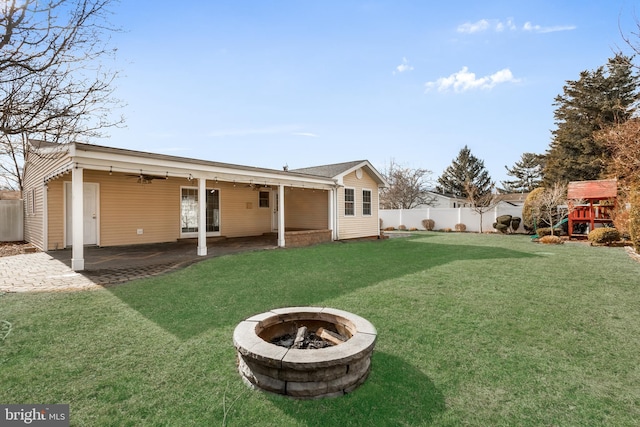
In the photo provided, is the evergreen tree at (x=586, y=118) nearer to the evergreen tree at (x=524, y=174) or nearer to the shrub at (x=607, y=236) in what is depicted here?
the shrub at (x=607, y=236)

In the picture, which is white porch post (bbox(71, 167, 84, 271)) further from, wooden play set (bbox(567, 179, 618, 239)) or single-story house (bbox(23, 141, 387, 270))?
wooden play set (bbox(567, 179, 618, 239))

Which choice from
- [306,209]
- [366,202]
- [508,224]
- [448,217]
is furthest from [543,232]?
[306,209]

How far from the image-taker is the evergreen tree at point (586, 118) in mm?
21062

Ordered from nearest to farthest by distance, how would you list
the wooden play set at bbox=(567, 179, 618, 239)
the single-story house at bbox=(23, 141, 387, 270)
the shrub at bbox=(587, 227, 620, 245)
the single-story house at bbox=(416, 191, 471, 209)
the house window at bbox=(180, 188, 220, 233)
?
the single-story house at bbox=(23, 141, 387, 270), the house window at bbox=(180, 188, 220, 233), the shrub at bbox=(587, 227, 620, 245), the wooden play set at bbox=(567, 179, 618, 239), the single-story house at bbox=(416, 191, 471, 209)

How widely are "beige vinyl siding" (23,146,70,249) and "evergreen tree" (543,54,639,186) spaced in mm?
28207

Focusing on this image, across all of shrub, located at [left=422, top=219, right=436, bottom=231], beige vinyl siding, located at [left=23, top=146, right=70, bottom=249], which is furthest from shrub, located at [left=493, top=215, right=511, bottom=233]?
beige vinyl siding, located at [left=23, top=146, right=70, bottom=249]

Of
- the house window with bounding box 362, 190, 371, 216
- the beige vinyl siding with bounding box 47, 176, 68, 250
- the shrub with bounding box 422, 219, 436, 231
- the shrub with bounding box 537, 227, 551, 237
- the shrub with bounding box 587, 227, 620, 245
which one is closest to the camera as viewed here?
the beige vinyl siding with bounding box 47, 176, 68, 250

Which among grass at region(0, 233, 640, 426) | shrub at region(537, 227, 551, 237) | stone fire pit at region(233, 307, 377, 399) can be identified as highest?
shrub at region(537, 227, 551, 237)

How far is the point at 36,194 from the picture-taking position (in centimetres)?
1041

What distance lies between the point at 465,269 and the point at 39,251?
39.5ft

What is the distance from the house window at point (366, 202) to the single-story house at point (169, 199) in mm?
47

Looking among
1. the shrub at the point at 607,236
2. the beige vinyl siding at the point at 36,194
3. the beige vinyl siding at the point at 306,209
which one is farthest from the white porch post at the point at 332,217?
the shrub at the point at 607,236

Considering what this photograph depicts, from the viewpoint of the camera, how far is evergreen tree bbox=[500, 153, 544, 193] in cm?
4230

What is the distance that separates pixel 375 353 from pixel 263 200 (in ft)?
38.2
